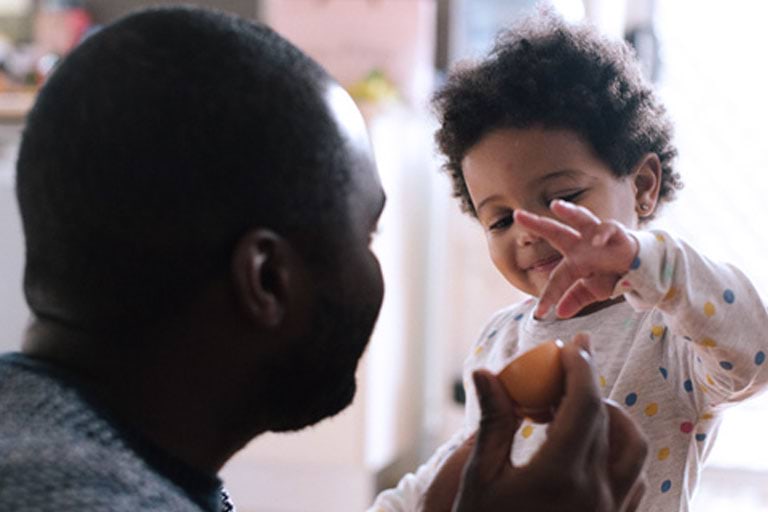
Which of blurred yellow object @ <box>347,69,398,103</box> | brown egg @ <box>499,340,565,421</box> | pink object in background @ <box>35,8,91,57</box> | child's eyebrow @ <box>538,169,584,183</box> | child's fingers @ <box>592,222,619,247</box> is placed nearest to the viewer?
brown egg @ <box>499,340,565,421</box>

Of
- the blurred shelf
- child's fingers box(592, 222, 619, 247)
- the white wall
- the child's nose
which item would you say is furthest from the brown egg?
the blurred shelf

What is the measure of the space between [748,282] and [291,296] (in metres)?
0.44

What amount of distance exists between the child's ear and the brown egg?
47cm

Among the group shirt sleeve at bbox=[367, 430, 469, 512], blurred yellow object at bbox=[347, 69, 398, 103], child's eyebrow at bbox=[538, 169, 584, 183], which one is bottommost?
blurred yellow object at bbox=[347, 69, 398, 103]

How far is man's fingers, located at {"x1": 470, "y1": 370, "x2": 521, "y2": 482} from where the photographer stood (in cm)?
62

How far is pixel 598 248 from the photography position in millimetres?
835

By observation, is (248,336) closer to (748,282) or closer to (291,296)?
(291,296)

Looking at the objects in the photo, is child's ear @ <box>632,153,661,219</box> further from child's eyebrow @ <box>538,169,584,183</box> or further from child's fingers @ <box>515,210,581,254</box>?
child's fingers @ <box>515,210,581,254</box>

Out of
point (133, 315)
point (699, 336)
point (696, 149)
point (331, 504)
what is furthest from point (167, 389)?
point (696, 149)

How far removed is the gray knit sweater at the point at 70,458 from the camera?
22.2 inches

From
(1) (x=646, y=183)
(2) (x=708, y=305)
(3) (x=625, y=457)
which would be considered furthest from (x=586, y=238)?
(1) (x=646, y=183)

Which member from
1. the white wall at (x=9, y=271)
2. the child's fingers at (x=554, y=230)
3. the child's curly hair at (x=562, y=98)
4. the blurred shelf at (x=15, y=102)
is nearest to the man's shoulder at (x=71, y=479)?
the child's fingers at (x=554, y=230)

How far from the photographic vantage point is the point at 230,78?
653 mm

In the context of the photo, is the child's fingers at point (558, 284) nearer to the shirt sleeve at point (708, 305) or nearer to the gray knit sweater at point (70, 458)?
the shirt sleeve at point (708, 305)
